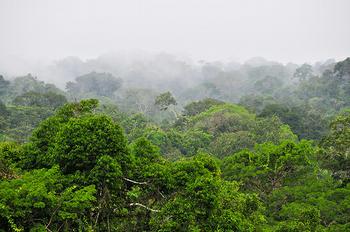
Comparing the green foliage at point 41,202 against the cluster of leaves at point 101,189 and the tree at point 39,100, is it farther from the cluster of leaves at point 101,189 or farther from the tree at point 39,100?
the tree at point 39,100

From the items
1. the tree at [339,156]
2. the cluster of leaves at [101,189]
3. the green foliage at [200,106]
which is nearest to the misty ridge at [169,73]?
the green foliage at [200,106]

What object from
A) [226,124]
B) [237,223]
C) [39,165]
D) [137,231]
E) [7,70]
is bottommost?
[7,70]

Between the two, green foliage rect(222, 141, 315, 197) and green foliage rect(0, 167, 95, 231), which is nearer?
green foliage rect(0, 167, 95, 231)

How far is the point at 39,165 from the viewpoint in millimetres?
10883

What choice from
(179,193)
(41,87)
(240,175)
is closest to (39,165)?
(179,193)

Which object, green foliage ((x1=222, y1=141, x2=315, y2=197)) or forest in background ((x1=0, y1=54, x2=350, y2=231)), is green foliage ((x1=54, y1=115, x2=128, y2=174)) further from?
green foliage ((x1=222, y1=141, x2=315, y2=197))

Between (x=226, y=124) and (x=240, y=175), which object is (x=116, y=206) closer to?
(x=240, y=175)

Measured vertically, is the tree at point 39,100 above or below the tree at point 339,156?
below

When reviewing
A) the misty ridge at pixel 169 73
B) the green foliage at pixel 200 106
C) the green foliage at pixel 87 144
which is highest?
the green foliage at pixel 87 144

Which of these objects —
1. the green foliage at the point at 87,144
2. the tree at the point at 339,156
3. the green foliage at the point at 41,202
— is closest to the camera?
the green foliage at the point at 41,202

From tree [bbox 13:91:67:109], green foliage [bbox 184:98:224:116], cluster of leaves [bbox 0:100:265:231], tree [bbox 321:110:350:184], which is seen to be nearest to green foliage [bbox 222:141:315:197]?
tree [bbox 321:110:350:184]

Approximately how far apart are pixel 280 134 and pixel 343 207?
12.4 m

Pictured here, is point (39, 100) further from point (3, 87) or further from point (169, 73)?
point (169, 73)

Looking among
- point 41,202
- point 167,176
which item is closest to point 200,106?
point 167,176
